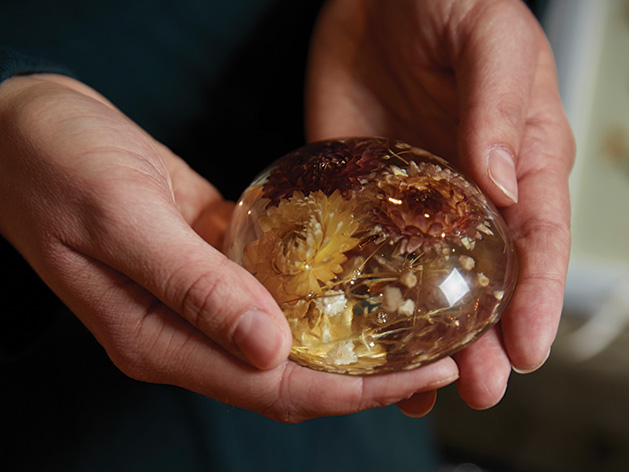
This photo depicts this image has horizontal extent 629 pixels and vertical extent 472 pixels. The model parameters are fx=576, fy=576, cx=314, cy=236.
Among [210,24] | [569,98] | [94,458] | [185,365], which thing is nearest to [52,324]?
[94,458]

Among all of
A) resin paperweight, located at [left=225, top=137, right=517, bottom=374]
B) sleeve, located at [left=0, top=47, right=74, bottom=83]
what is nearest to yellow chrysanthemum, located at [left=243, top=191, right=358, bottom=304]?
resin paperweight, located at [left=225, top=137, right=517, bottom=374]

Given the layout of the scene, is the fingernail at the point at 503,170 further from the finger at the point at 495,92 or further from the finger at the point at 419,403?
the finger at the point at 419,403

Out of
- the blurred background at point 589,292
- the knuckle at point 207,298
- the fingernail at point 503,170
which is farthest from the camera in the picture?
the blurred background at point 589,292

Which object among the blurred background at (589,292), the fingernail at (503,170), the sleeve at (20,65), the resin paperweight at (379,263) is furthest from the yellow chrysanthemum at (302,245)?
the blurred background at (589,292)

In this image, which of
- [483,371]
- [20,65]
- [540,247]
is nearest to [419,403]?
[483,371]

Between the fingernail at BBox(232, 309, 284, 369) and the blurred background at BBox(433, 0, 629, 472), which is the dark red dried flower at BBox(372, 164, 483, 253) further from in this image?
the blurred background at BBox(433, 0, 629, 472)

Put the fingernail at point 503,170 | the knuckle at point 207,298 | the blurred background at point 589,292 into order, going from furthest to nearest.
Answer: the blurred background at point 589,292, the fingernail at point 503,170, the knuckle at point 207,298

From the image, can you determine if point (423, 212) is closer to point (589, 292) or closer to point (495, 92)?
point (495, 92)
